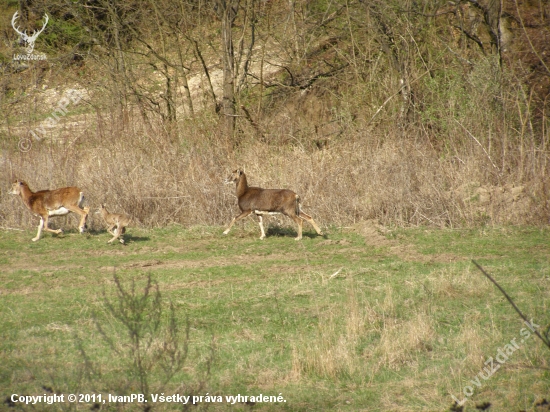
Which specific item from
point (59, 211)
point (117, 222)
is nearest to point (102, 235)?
point (59, 211)

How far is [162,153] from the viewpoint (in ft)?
57.3

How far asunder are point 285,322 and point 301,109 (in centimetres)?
1620

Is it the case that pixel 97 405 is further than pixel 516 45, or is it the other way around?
pixel 516 45

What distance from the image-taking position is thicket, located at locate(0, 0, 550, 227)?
15.3m

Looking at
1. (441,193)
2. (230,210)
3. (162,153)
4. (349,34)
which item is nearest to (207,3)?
(349,34)

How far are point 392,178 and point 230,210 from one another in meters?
3.59

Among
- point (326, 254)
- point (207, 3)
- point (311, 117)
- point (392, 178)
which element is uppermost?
point (207, 3)

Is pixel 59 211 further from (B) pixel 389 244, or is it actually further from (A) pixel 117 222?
(B) pixel 389 244

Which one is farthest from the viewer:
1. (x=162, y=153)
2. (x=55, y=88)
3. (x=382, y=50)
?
(x=55, y=88)

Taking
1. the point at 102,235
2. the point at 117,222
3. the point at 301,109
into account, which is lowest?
the point at 102,235

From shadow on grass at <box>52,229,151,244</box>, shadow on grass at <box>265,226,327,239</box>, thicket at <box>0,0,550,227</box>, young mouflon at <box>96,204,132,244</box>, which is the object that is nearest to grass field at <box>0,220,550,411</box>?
young mouflon at <box>96,204,132,244</box>

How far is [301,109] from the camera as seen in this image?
23.9m

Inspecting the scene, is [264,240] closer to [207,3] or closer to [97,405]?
[97,405]

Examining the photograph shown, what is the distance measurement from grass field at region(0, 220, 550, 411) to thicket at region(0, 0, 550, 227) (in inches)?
100
